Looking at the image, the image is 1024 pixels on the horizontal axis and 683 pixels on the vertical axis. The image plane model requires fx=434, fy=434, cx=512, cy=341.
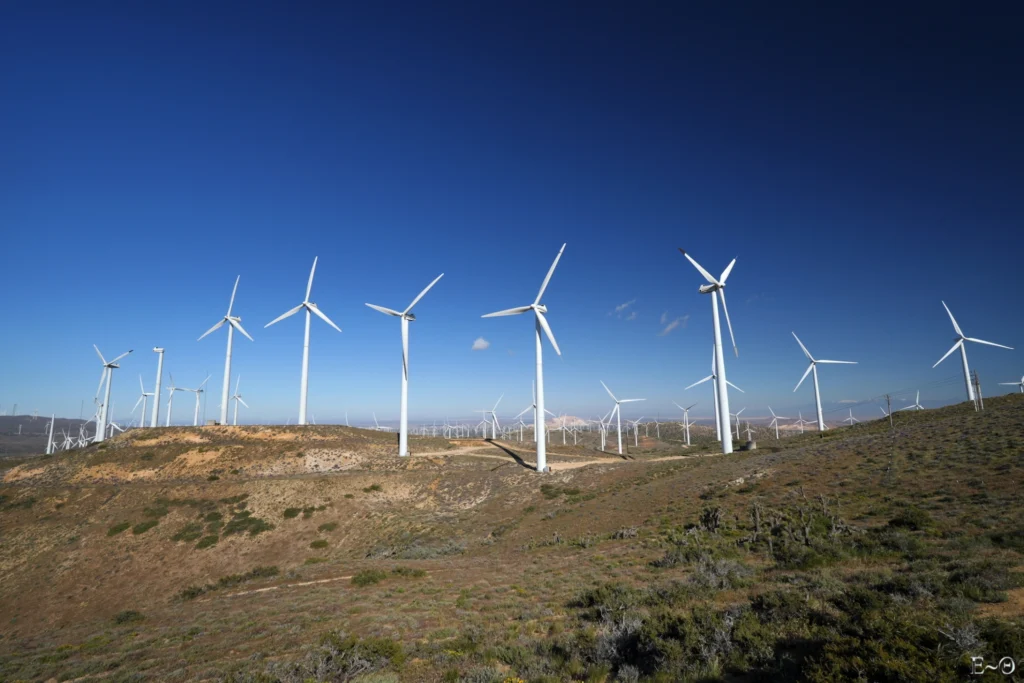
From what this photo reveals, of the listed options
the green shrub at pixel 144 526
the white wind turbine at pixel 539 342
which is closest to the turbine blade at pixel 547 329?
the white wind turbine at pixel 539 342

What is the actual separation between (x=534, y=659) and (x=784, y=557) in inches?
533

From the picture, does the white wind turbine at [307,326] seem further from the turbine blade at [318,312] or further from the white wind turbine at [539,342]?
the white wind turbine at [539,342]

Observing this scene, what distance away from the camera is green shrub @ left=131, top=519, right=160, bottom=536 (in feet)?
144

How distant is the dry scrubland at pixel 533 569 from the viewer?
1065 cm

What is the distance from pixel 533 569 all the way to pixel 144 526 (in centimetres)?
4432

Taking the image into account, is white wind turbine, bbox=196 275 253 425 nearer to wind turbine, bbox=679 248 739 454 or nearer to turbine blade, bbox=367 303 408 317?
turbine blade, bbox=367 303 408 317

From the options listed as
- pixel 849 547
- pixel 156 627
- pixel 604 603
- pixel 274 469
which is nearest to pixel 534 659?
pixel 604 603

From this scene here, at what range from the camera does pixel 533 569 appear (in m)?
24.6

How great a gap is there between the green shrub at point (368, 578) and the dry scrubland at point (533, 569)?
173 millimetres

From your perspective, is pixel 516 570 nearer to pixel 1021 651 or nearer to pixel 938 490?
pixel 1021 651

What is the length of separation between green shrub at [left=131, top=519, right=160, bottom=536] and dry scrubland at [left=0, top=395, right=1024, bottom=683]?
10.0 inches

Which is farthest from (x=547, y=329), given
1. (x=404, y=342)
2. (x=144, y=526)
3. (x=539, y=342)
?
(x=144, y=526)

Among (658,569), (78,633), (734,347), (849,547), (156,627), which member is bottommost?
(78,633)

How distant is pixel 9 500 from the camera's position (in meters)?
50.9
